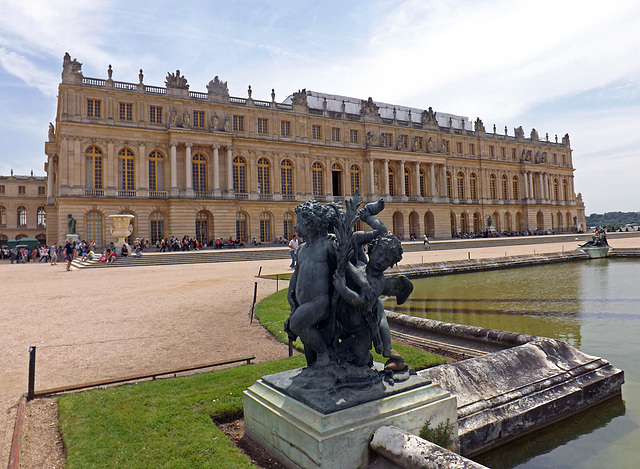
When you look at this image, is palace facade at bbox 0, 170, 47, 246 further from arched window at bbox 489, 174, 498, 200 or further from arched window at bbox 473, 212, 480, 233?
arched window at bbox 489, 174, 498, 200

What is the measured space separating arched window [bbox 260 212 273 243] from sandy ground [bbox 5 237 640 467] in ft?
94.9

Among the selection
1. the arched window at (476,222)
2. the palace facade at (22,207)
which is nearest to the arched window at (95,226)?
the palace facade at (22,207)

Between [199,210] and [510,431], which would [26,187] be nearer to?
[199,210]

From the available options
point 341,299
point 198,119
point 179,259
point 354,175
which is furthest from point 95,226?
point 341,299

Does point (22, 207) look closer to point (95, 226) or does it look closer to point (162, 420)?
point (95, 226)

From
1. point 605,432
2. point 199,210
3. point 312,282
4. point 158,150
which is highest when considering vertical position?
point 158,150

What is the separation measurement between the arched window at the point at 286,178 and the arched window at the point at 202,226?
9113 millimetres

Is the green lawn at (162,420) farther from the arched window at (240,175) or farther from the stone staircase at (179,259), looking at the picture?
the arched window at (240,175)

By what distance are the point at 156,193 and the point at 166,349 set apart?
3390 cm

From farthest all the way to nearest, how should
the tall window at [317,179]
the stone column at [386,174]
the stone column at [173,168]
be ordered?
the stone column at [386,174] → the tall window at [317,179] → the stone column at [173,168]

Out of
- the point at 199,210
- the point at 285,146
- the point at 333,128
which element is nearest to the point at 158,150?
the point at 199,210

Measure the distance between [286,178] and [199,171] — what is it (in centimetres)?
954

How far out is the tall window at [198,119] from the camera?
39.4m

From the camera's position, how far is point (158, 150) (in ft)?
125
